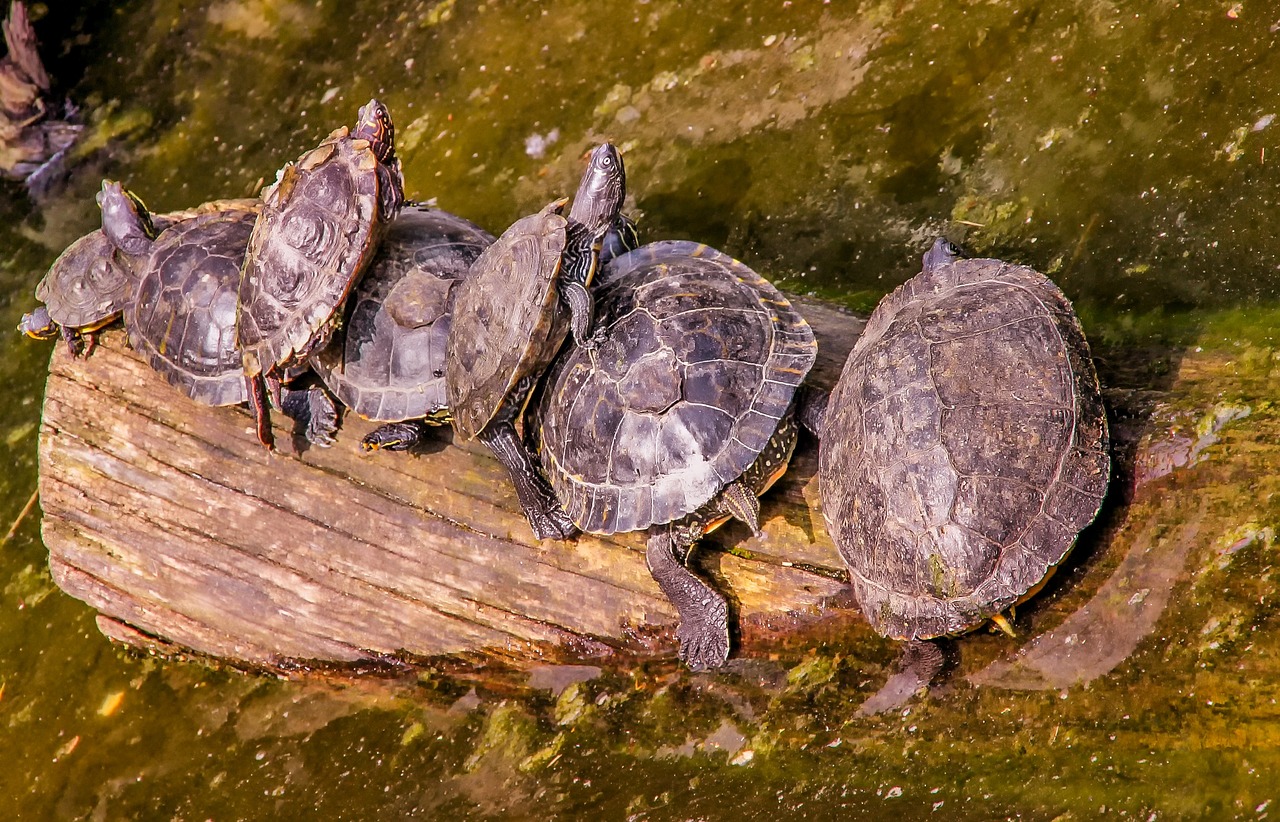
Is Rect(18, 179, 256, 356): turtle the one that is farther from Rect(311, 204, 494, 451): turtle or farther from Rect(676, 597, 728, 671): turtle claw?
Rect(676, 597, 728, 671): turtle claw

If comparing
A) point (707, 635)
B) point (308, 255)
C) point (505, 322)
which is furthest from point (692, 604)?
point (308, 255)

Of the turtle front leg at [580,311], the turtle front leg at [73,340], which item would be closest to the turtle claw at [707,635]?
the turtle front leg at [580,311]

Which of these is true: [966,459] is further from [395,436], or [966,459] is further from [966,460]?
[395,436]

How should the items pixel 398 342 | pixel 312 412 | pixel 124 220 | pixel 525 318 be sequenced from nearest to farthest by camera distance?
1. pixel 525 318
2. pixel 398 342
3. pixel 312 412
4. pixel 124 220

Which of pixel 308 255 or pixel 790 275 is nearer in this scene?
pixel 308 255

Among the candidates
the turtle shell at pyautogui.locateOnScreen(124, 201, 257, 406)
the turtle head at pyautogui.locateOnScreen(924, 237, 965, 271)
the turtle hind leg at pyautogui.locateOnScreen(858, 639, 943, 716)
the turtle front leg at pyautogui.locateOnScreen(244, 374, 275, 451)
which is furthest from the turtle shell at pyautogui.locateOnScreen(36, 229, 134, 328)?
the turtle hind leg at pyautogui.locateOnScreen(858, 639, 943, 716)

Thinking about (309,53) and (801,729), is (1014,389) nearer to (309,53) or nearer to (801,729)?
(801,729)

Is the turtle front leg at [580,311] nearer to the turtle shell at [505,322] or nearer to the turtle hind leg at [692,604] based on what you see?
the turtle shell at [505,322]
